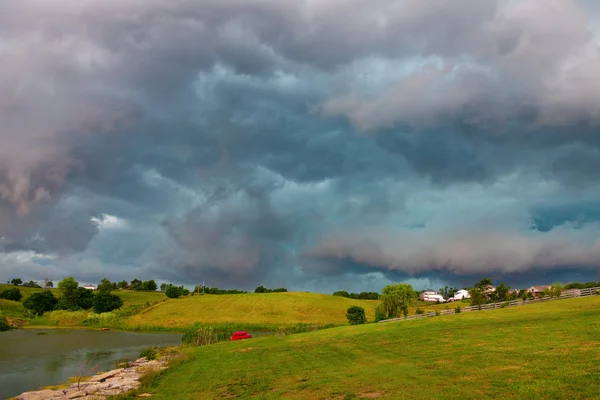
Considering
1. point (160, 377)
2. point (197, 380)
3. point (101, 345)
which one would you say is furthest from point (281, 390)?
point (101, 345)

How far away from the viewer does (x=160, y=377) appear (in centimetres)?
3319

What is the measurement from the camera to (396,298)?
9962 centimetres

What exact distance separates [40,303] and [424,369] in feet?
489

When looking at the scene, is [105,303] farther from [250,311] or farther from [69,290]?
[250,311]

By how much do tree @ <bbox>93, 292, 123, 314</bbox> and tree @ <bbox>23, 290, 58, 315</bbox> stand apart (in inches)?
603

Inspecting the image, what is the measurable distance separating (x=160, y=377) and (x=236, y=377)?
859 centimetres

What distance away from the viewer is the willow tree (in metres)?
98.5

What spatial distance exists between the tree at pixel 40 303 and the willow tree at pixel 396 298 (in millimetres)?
112823

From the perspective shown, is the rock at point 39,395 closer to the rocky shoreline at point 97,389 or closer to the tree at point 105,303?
the rocky shoreline at point 97,389

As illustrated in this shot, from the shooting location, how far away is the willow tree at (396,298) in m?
98.5

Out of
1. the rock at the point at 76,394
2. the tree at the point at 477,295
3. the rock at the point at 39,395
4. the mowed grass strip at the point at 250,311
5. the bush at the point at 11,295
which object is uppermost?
the bush at the point at 11,295

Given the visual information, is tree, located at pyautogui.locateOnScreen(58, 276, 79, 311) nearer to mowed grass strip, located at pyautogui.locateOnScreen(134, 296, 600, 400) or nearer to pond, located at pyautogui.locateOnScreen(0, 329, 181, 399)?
pond, located at pyautogui.locateOnScreen(0, 329, 181, 399)

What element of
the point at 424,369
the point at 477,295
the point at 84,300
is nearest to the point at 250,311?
the point at 84,300

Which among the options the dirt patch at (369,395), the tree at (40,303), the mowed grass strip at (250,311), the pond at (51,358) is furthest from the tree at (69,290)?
the dirt patch at (369,395)
